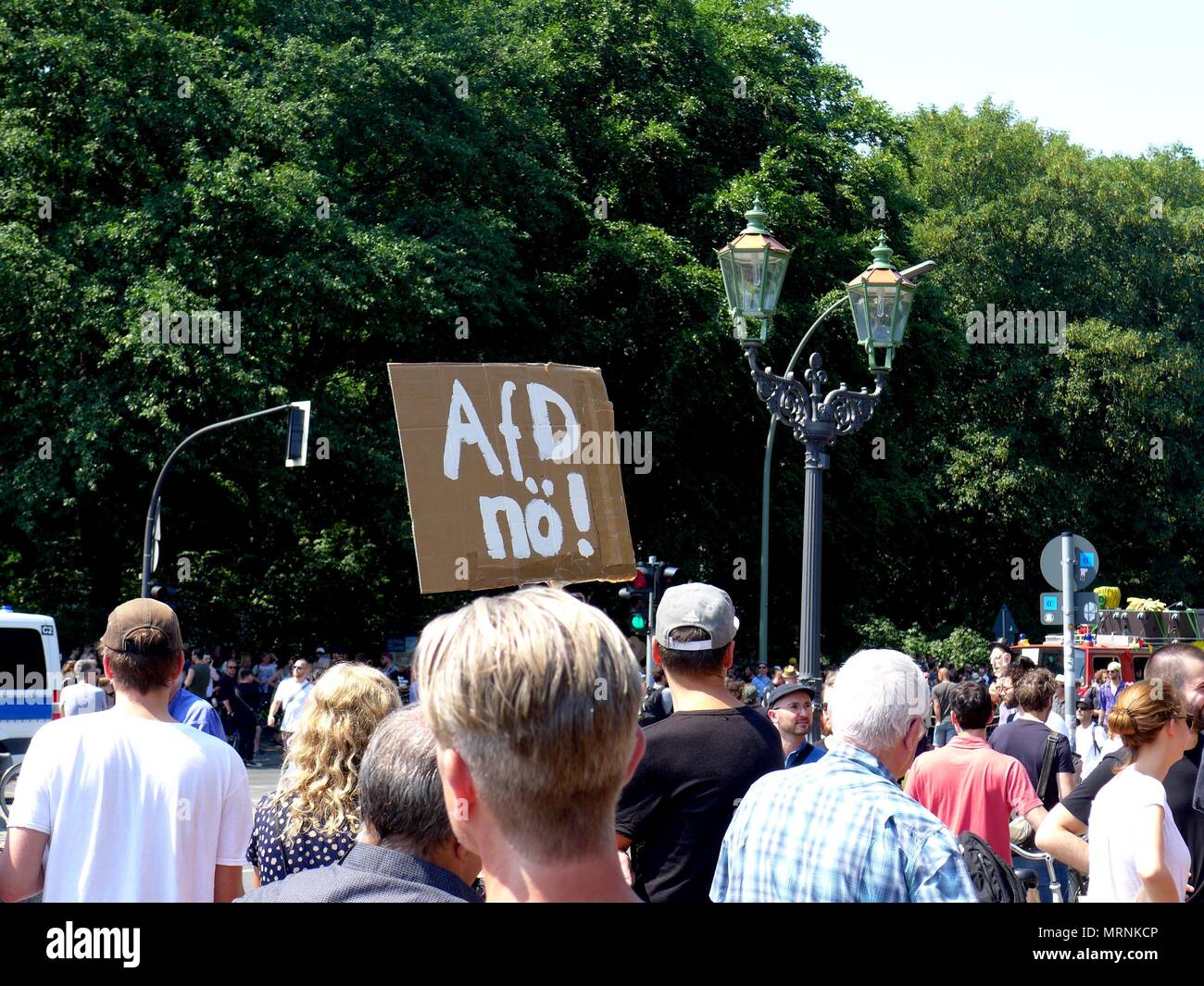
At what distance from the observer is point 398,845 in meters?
2.48

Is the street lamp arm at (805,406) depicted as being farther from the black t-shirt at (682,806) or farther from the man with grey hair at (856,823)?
the man with grey hair at (856,823)

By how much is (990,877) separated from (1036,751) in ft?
13.2

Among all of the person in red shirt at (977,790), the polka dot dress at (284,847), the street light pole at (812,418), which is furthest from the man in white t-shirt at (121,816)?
the street light pole at (812,418)

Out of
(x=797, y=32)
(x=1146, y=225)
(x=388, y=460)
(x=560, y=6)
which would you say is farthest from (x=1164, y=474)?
(x=388, y=460)

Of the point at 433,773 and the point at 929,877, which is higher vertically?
the point at 433,773

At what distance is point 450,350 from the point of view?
25.5 metres

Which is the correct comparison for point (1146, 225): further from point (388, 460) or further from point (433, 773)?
point (433, 773)

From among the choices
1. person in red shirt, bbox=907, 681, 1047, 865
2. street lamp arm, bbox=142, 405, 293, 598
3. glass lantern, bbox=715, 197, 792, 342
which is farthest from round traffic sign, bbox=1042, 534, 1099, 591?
street lamp arm, bbox=142, 405, 293, 598

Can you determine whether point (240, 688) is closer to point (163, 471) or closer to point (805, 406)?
point (163, 471)

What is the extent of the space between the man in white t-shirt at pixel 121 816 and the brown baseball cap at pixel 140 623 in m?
0.07

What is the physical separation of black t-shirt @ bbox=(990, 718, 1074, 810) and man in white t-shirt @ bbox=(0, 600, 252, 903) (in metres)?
4.61

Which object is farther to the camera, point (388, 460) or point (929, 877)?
point (388, 460)

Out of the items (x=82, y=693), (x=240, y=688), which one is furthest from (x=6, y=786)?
(x=240, y=688)
